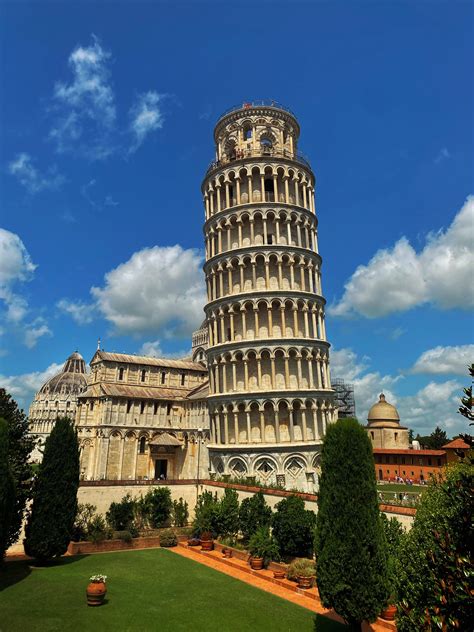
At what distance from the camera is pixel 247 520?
88.6ft

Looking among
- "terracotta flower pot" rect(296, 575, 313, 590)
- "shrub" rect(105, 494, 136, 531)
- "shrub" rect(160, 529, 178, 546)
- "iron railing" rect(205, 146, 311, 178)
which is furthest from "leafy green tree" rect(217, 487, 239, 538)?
"iron railing" rect(205, 146, 311, 178)

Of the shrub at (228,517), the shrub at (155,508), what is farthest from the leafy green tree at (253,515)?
the shrub at (155,508)

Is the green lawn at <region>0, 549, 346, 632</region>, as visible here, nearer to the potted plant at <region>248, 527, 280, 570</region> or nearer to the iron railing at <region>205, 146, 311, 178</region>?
the potted plant at <region>248, 527, 280, 570</region>

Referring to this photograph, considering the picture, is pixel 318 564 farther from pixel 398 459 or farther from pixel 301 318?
pixel 398 459

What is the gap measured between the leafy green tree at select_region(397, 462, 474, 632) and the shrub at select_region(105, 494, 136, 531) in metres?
24.5

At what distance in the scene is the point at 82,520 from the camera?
94.9 ft

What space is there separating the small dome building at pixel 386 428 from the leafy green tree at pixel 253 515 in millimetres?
46656

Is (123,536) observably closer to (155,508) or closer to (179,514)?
(155,508)

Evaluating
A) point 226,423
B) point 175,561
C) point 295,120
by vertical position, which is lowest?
point 175,561

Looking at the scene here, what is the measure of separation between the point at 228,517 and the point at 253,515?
2.54 m

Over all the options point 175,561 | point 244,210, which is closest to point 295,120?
point 244,210

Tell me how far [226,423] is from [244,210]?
1893 cm

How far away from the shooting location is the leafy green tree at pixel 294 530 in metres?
23.2

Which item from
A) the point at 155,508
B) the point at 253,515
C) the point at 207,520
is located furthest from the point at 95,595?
the point at 155,508
